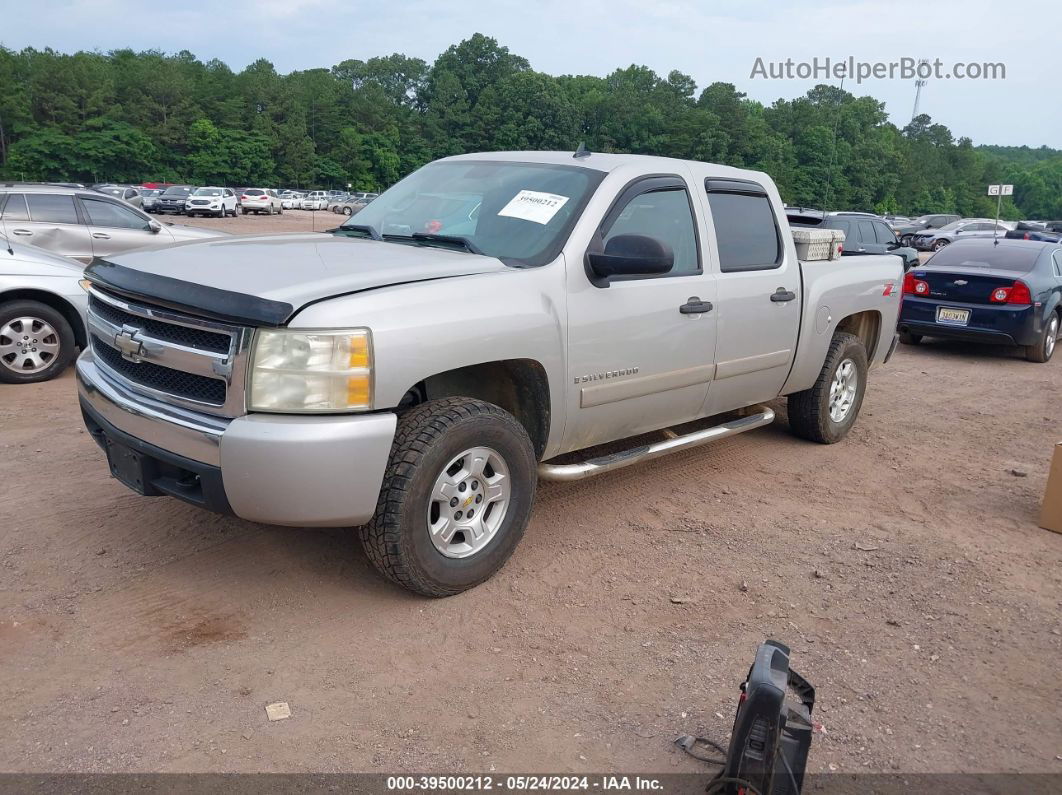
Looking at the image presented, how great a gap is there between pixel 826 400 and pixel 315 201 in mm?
61720

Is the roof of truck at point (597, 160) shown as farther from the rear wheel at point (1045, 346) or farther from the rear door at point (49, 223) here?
the rear wheel at point (1045, 346)

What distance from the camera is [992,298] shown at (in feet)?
34.8

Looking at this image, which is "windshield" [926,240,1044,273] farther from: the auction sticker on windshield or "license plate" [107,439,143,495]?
"license plate" [107,439,143,495]

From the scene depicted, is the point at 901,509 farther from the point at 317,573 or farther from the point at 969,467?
the point at 317,573

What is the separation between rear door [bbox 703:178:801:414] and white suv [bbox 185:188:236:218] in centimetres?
3938

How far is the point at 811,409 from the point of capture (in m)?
6.25

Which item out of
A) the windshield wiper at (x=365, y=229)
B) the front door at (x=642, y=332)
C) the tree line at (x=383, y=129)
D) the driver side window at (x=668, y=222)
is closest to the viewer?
the front door at (x=642, y=332)

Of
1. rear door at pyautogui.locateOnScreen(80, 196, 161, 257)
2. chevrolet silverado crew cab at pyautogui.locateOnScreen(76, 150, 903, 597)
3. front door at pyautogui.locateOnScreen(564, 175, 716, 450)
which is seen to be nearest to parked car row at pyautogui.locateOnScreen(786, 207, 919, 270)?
rear door at pyautogui.locateOnScreen(80, 196, 161, 257)

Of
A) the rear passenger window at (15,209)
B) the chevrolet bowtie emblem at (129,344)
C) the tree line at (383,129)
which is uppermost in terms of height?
the tree line at (383,129)

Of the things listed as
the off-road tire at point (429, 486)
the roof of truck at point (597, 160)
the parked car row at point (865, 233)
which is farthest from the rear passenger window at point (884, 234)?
the off-road tire at point (429, 486)

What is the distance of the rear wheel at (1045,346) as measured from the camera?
1080 centimetres

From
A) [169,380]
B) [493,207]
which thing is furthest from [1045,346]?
[169,380]

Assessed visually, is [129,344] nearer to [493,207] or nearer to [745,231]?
[493,207]

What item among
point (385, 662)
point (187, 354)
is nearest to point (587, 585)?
point (385, 662)
